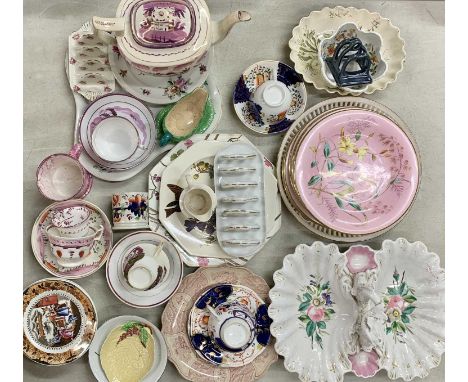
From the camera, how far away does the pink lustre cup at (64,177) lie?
114cm

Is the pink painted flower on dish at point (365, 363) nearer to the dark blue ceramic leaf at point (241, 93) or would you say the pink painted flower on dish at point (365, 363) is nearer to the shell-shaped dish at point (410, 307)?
the shell-shaped dish at point (410, 307)

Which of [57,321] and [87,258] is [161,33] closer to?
[87,258]

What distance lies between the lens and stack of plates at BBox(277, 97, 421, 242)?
117 cm

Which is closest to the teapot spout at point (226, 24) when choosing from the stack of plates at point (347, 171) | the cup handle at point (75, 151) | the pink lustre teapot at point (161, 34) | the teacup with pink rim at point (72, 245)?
the pink lustre teapot at point (161, 34)

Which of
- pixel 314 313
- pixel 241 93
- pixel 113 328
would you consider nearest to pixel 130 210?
pixel 113 328

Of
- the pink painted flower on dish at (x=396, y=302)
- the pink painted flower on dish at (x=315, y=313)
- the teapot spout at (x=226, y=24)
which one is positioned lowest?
the pink painted flower on dish at (x=315, y=313)

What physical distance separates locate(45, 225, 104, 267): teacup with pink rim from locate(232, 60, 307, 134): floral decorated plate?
44 centimetres

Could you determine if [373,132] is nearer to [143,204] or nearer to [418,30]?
[418,30]

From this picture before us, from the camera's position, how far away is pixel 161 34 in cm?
106

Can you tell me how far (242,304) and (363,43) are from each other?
0.70m

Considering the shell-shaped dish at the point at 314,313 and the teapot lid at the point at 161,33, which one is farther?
the shell-shaped dish at the point at 314,313

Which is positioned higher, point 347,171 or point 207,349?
point 347,171

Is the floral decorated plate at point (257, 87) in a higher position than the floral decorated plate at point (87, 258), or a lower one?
higher

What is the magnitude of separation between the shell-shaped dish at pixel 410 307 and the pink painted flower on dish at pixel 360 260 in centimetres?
2
